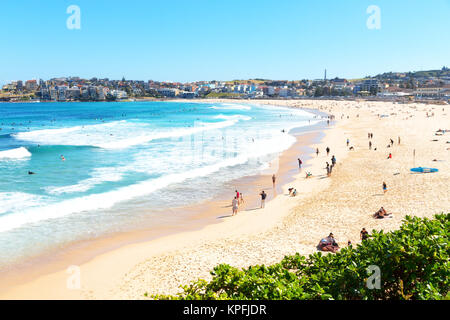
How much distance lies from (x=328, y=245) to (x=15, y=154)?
34235 mm

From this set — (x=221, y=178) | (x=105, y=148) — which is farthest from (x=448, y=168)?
(x=105, y=148)

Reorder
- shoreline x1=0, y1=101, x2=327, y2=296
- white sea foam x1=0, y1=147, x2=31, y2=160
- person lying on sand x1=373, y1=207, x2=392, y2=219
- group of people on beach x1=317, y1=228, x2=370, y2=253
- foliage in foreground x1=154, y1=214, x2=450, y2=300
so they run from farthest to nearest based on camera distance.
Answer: white sea foam x1=0, y1=147, x2=31, y2=160 < person lying on sand x1=373, y1=207, x2=392, y2=219 < group of people on beach x1=317, y1=228, x2=370, y2=253 < shoreline x1=0, y1=101, x2=327, y2=296 < foliage in foreground x1=154, y1=214, x2=450, y2=300

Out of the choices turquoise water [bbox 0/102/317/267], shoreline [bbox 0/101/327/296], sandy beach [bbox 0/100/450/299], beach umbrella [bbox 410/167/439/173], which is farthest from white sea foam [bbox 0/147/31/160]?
beach umbrella [bbox 410/167/439/173]

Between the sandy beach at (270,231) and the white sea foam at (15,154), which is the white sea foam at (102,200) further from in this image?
the white sea foam at (15,154)

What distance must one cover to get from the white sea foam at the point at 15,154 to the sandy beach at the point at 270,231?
25.3 m

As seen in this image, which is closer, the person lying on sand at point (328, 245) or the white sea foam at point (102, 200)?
the person lying on sand at point (328, 245)

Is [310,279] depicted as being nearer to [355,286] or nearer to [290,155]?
[355,286]

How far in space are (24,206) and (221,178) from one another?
489 inches

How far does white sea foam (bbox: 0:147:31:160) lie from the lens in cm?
3416

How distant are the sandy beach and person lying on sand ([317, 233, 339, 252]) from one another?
32 centimetres

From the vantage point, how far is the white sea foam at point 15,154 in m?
34.2

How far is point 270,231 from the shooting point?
15.4 m

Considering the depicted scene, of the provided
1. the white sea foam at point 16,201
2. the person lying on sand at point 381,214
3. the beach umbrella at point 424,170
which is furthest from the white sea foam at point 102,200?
the beach umbrella at point 424,170

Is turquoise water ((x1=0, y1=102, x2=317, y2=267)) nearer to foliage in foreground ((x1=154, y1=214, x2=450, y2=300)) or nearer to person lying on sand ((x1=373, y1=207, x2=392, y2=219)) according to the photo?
person lying on sand ((x1=373, y1=207, x2=392, y2=219))
